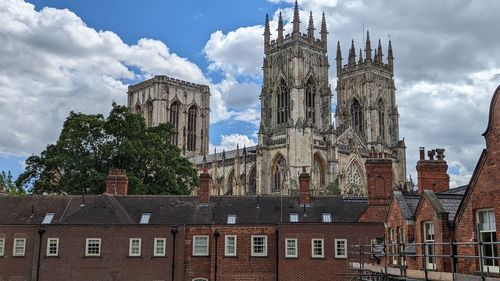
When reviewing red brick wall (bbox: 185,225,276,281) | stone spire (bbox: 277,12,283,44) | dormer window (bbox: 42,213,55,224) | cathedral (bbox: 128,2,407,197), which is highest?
stone spire (bbox: 277,12,283,44)

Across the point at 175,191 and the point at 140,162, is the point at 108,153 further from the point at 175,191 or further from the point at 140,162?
the point at 175,191

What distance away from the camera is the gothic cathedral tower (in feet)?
335

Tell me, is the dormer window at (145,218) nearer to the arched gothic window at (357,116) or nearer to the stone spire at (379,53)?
the arched gothic window at (357,116)

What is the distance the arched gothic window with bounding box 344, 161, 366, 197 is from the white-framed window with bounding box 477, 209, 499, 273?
66.6 metres

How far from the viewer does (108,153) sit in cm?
5475

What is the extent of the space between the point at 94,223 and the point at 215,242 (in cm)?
740

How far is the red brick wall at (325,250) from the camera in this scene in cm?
3459

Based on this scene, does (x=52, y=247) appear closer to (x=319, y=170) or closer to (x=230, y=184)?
(x=319, y=170)

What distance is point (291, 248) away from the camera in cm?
3512

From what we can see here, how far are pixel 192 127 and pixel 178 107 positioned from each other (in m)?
6.01

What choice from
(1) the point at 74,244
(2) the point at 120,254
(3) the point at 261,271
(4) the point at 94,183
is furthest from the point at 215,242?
(4) the point at 94,183

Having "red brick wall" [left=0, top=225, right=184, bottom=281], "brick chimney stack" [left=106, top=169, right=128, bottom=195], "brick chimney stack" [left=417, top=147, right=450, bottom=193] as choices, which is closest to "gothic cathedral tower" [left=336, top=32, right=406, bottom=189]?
"brick chimney stack" [left=106, top=169, right=128, bottom=195]

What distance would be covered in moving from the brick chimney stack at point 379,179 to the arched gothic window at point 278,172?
50.9 meters

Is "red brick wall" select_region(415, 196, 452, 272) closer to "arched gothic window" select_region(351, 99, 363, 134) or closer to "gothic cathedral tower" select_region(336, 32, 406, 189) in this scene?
"gothic cathedral tower" select_region(336, 32, 406, 189)
